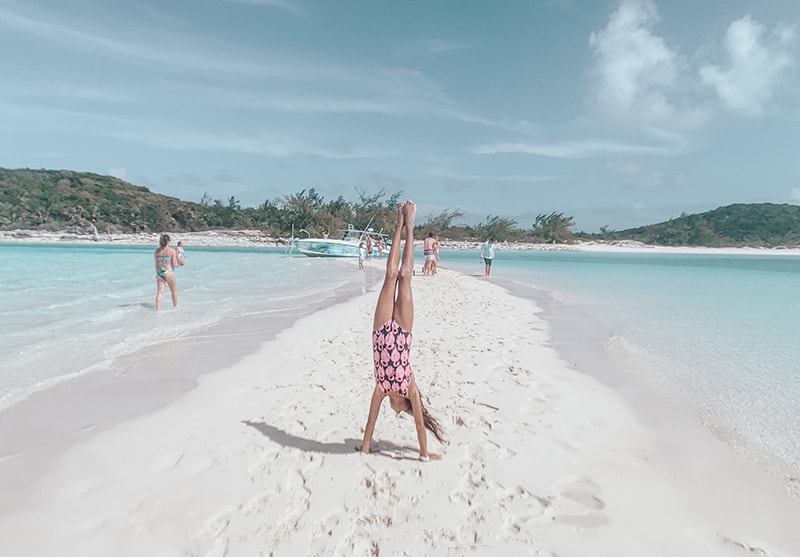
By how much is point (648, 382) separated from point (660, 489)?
10.4 feet

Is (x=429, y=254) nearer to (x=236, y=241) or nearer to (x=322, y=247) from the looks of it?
(x=322, y=247)

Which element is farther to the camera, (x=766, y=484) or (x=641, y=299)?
(x=641, y=299)

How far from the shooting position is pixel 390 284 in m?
3.60

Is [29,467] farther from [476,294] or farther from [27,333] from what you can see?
[476,294]

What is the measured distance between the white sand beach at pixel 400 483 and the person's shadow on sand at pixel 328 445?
0.06ft

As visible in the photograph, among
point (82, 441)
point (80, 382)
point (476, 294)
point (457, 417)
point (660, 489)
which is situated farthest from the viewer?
point (476, 294)

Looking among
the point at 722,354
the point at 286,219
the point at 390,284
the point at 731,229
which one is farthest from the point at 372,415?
the point at 731,229

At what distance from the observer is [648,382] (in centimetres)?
638

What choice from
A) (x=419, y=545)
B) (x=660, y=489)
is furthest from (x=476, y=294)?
(x=419, y=545)

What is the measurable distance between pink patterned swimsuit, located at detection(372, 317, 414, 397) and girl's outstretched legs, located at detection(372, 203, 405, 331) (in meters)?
0.06

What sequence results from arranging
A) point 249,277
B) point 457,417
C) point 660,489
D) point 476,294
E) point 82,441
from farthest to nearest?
point 249,277 → point 476,294 → point 457,417 → point 82,441 → point 660,489

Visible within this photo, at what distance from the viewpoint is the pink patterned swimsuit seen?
11.6 ft

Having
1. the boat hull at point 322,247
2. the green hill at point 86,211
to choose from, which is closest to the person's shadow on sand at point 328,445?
the boat hull at point 322,247

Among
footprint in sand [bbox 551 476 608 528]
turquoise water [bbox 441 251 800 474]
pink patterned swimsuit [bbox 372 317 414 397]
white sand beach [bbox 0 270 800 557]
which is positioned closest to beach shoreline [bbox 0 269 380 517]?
white sand beach [bbox 0 270 800 557]
